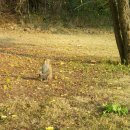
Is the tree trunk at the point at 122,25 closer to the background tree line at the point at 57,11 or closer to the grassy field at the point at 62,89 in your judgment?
the grassy field at the point at 62,89

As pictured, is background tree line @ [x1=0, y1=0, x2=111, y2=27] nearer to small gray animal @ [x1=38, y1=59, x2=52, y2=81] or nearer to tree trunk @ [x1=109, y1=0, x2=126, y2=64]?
tree trunk @ [x1=109, y1=0, x2=126, y2=64]

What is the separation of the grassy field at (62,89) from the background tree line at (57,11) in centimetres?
514

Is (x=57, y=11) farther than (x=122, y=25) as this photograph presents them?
Yes

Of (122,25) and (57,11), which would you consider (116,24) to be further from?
(57,11)

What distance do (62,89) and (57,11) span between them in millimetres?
11143

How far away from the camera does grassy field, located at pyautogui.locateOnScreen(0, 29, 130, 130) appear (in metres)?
5.70

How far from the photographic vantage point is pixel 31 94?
22.5 ft

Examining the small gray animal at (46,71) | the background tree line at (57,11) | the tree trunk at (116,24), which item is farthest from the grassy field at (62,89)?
the background tree line at (57,11)

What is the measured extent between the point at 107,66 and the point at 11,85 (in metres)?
2.86

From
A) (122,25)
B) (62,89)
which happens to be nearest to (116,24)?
(122,25)

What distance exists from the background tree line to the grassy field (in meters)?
5.14

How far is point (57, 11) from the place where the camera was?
712 inches

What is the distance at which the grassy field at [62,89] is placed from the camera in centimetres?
570

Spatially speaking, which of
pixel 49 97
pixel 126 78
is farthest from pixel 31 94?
pixel 126 78
